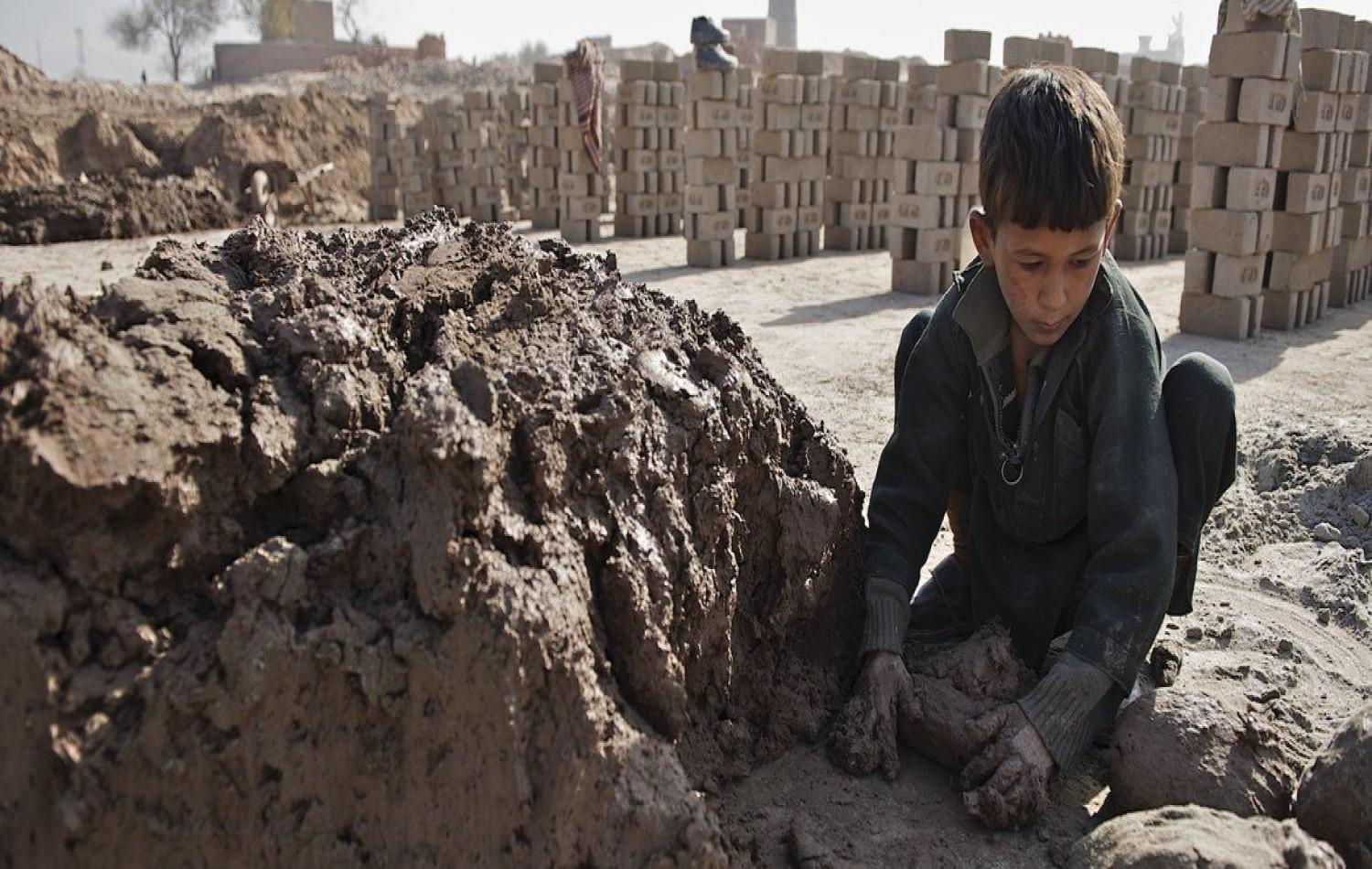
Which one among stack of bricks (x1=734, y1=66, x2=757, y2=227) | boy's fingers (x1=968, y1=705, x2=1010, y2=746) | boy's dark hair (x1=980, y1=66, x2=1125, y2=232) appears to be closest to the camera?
boy's dark hair (x1=980, y1=66, x2=1125, y2=232)

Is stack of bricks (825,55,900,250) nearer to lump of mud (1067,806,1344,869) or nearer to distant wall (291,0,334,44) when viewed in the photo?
lump of mud (1067,806,1344,869)

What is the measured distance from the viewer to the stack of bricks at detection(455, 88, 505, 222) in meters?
17.0

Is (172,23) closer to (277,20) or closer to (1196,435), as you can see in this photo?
(277,20)

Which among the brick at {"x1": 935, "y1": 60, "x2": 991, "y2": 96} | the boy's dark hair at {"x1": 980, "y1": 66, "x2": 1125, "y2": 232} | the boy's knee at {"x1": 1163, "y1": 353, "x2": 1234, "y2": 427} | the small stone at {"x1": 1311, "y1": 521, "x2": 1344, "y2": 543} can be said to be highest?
the brick at {"x1": 935, "y1": 60, "x2": 991, "y2": 96}

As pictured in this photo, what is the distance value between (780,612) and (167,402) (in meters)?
1.37

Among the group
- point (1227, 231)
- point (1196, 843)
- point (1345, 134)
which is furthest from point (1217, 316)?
point (1196, 843)

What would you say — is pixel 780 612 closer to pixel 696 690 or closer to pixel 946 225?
pixel 696 690

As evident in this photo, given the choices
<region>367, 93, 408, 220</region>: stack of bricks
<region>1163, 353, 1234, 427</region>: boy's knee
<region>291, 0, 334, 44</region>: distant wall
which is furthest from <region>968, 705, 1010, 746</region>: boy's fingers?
<region>291, 0, 334, 44</region>: distant wall

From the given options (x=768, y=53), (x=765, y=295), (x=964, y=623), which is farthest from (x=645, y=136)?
(x=964, y=623)

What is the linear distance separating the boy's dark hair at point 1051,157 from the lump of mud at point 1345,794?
3.74 ft

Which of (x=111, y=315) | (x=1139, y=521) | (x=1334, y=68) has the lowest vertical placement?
(x=1139, y=521)

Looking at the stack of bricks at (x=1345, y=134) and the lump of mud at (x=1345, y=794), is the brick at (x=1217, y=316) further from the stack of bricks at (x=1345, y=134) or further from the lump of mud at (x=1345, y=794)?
the lump of mud at (x=1345, y=794)

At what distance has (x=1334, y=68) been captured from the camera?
8.47 metres

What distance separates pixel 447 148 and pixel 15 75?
47.7ft
